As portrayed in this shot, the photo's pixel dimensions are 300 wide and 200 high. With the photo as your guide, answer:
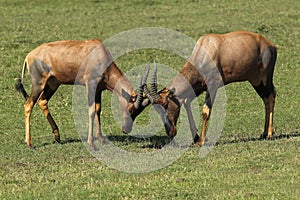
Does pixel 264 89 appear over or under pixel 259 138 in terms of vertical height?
over

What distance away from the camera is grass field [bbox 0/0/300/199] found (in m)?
12.0

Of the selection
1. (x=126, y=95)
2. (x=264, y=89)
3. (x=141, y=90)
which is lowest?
(x=264, y=89)

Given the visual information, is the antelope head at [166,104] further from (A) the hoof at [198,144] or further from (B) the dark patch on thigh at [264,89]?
(B) the dark patch on thigh at [264,89]

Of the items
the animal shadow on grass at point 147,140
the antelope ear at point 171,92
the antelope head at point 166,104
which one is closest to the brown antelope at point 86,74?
the antelope head at point 166,104

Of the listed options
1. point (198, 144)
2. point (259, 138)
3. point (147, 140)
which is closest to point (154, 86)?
point (198, 144)

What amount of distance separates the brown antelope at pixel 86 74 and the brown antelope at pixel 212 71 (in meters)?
0.67

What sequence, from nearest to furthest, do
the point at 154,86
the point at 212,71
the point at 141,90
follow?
the point at 154,86 → the point at 141,90 → the point at 212,71

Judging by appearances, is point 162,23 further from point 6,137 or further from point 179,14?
point 6,137

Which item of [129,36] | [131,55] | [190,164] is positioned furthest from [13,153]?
[129,36]

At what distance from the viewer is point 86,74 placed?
1709cm

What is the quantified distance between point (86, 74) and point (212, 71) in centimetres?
254

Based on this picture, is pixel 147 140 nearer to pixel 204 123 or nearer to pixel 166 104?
pixel 166 104

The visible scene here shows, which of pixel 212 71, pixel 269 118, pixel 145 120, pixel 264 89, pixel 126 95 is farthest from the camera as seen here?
pixel 145 120

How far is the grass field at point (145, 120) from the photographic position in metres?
12.0
